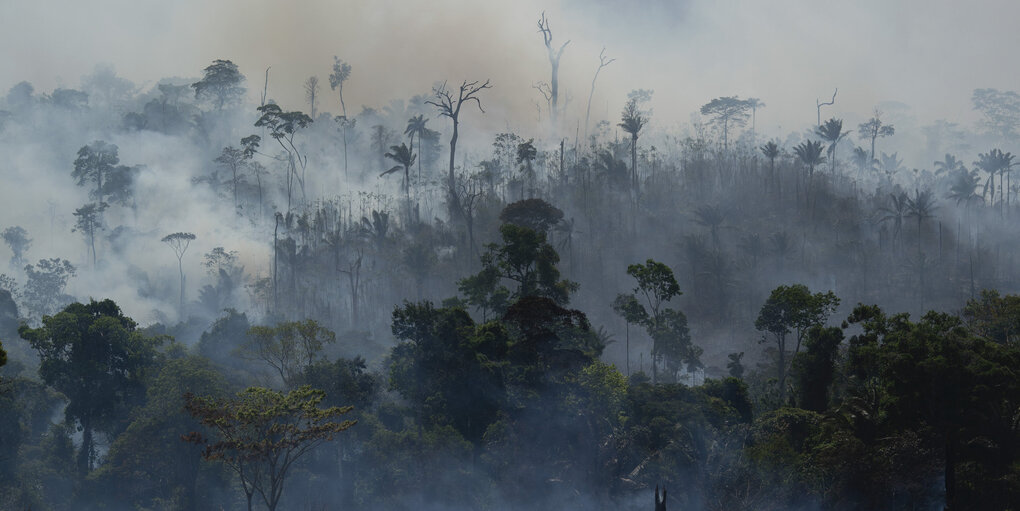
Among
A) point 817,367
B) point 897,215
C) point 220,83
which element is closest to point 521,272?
point 817,367

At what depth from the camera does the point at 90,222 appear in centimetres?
9769

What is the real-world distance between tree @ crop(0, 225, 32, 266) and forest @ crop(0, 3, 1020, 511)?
1.01ft

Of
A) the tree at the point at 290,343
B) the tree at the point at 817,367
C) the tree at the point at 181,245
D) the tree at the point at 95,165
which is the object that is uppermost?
the tree at the point at 95,165

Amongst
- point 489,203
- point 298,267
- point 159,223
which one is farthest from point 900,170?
point 159,223

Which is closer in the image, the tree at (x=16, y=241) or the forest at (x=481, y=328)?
the forest at (x=481, y=328)

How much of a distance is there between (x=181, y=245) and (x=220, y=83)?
115ft

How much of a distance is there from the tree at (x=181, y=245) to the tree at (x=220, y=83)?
32450 mm

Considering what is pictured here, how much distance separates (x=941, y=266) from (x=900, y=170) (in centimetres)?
6665

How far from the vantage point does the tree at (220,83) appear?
4641 inches

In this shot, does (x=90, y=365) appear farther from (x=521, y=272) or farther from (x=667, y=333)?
(x=667, y=333)

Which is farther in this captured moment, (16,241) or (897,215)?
(16,241)

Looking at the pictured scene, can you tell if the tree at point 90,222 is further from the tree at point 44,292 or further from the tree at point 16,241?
the tree at point 44,292

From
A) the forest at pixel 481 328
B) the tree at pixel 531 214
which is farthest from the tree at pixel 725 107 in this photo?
the tree at pixel 531 214

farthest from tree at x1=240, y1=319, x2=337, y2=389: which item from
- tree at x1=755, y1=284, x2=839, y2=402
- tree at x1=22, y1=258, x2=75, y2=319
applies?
tree at x1=22, y1=258, x2=75, y2=319
